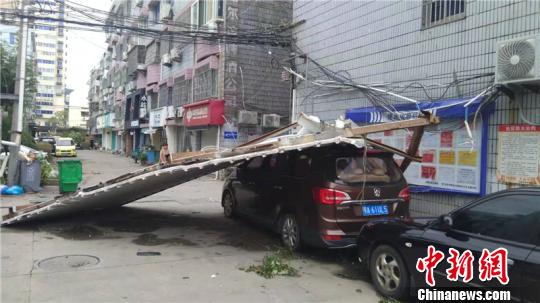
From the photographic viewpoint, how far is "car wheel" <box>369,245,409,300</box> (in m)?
4.76

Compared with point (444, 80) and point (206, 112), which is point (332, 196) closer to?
point (444, 80)

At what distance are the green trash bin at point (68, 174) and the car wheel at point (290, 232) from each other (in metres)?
9.11

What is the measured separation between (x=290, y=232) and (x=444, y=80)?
14.0 feet

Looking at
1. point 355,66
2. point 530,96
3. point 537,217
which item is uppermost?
point 355,66

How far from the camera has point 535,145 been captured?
6867mm

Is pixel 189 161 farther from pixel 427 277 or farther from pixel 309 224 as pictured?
pixel 427 277

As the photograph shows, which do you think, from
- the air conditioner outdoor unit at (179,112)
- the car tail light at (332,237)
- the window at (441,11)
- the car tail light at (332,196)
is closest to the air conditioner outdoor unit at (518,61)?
the window at (441,11)

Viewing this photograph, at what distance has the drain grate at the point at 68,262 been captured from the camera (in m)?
5.98

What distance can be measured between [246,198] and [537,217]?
551 centimetres

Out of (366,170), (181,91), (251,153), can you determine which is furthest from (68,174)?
(181,91)

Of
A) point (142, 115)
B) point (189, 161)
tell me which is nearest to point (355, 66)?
point (189, 161)

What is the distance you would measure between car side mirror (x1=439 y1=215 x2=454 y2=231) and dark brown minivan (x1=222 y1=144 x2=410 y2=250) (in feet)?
5.74

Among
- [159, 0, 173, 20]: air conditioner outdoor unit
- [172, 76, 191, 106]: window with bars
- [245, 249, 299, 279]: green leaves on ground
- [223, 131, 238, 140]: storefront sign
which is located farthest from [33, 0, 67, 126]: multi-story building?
[245, 249, 299, 279]: green leaves on ground

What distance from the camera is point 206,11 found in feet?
70.7
